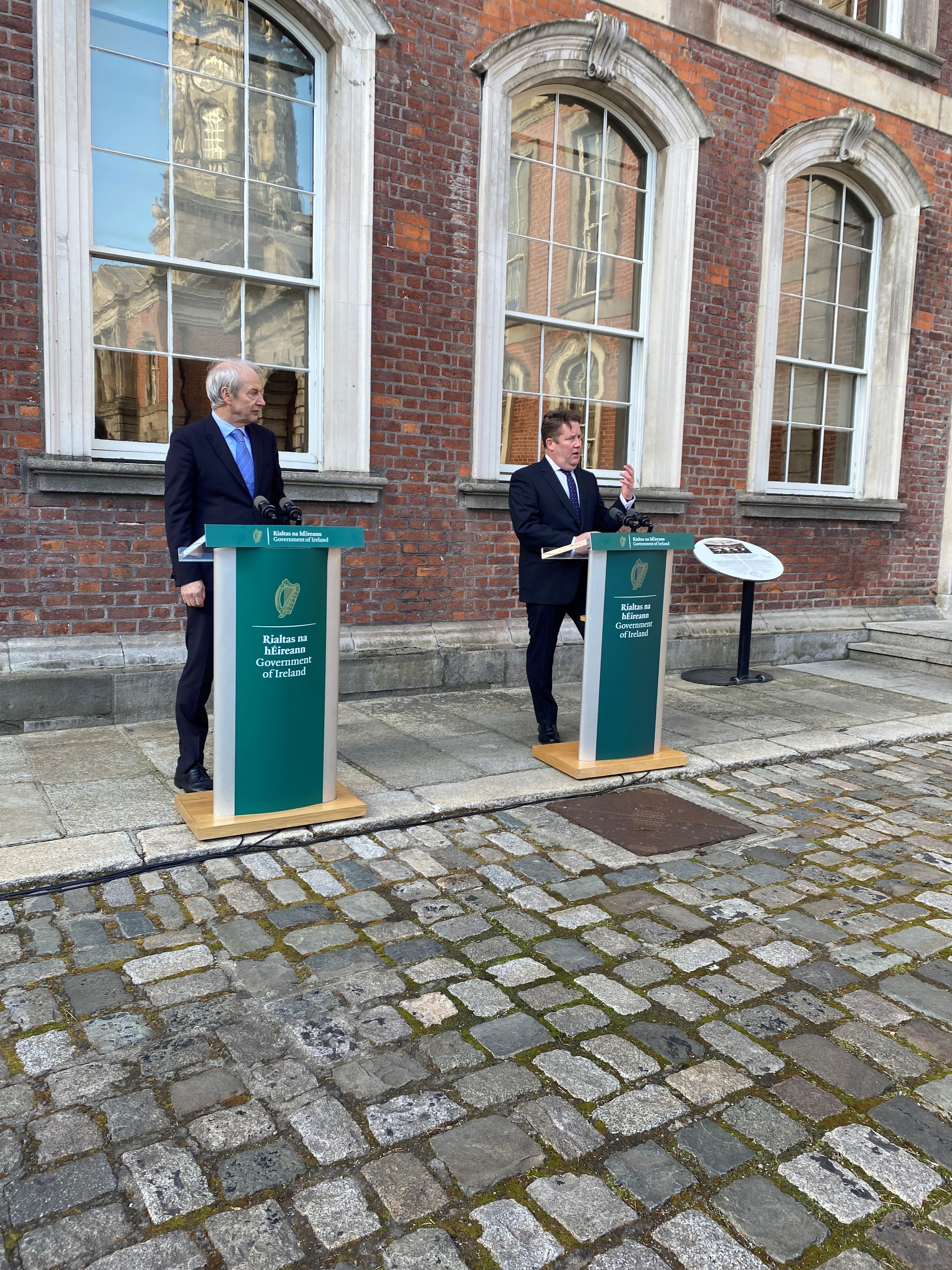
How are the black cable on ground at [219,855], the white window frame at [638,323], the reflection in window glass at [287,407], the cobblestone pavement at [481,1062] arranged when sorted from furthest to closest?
the white window frame at [638,323]
the reflection in window glass at [287,407]
the black cable on ground at [219,855]
the cobblestone pavement at [481,1062]

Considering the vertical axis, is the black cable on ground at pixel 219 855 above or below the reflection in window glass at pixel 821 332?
below

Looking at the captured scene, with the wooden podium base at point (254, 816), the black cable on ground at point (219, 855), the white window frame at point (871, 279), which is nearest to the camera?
Result: the black cable on ground at point (219, 855)

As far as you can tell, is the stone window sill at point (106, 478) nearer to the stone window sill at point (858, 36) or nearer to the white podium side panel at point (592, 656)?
the white podium side panel at point (592, 656)

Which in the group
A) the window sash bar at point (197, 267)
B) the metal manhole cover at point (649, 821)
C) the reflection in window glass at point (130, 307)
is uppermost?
the window sash bar at point (197, 267)

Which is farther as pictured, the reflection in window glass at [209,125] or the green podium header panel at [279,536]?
the reflection in window glass at [209,125]

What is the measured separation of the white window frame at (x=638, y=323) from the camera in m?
7.45

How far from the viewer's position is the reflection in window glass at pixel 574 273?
23.8ft

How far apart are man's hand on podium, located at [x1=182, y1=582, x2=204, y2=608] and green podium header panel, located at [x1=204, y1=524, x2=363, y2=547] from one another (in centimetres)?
37

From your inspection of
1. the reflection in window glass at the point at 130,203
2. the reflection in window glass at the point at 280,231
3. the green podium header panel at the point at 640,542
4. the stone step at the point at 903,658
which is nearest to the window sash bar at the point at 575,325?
the reflection in window glass at the point at 280,231

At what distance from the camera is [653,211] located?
7863mm

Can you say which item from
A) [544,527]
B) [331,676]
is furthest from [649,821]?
[544,527]

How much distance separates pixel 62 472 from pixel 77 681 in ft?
3.87

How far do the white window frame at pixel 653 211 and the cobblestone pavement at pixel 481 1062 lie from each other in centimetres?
411

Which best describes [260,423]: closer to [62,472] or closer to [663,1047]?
[62,472]
